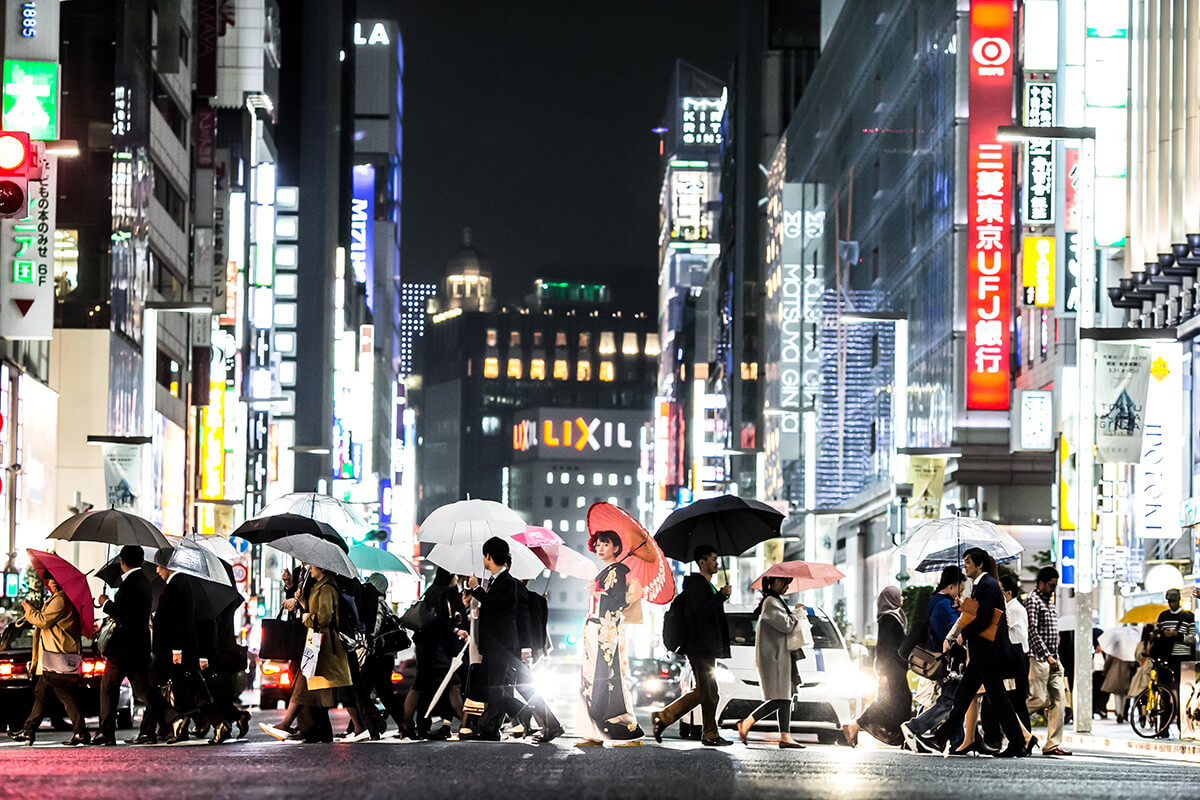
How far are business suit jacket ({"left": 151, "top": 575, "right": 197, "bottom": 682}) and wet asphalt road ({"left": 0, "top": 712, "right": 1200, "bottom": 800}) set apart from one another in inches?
44.7

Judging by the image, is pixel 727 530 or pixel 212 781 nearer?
pixel 212 781

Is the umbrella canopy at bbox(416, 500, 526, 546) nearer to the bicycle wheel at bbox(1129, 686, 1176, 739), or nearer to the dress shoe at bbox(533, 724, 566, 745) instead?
the dress shoe at bbox(533, 724, 566, 745)

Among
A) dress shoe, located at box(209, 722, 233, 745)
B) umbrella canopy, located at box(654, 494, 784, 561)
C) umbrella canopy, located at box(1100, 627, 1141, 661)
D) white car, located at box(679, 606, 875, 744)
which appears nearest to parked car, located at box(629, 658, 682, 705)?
umbrella canopy, located at box(1100, 627, 1141, 661)

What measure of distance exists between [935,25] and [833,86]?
20119 mm

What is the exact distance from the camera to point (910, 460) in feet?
141

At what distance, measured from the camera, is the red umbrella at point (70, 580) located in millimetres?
17281

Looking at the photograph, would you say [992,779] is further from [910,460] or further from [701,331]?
[701,331]

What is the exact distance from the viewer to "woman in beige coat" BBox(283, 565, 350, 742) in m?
16.4

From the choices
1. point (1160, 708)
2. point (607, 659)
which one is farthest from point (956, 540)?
point (607, 659)

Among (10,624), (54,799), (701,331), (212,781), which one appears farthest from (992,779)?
(701,331)

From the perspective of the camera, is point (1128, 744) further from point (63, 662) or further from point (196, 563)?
point (63, 662)

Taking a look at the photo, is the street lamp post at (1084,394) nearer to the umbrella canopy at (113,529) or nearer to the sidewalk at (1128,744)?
the sidewalk at (1128,744)

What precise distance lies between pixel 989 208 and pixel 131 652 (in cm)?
2838

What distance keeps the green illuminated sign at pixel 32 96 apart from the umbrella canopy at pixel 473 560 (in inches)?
658
